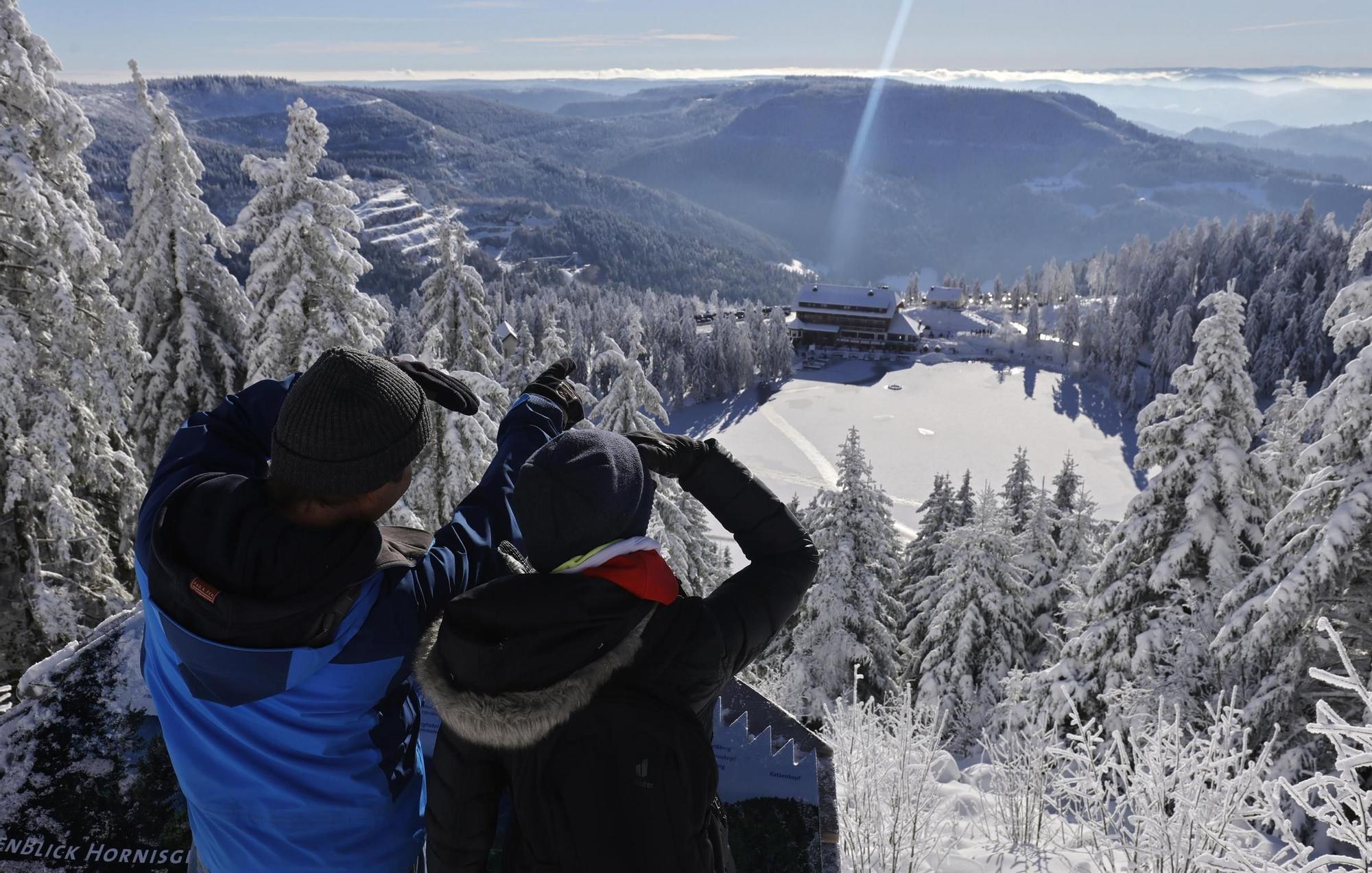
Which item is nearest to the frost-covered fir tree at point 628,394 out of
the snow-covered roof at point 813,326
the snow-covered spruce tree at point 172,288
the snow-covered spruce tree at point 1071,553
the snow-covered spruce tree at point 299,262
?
the snow-covered spruce tree at point 299,262

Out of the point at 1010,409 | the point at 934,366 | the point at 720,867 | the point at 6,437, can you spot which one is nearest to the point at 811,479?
the point at 1010,409

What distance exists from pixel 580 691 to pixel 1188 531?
1519 cm

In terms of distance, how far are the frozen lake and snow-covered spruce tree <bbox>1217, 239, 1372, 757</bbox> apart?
39.0m

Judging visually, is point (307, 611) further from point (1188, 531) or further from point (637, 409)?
point (1188, 531)

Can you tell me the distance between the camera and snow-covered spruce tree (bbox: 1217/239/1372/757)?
9.99 m

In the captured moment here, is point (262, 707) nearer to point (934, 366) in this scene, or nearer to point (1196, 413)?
point (1196, 413)

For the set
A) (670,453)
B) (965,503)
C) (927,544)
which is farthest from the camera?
(965,503)

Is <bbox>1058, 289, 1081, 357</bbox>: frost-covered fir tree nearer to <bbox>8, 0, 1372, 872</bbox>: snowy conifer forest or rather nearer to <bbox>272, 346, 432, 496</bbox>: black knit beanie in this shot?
<bbox>8, 0, 1372, 872</bbox>: snowy conifer forest

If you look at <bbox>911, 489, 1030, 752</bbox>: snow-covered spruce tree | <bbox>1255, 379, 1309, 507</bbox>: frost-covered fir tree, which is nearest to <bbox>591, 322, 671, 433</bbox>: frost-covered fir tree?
<bbox>1255, 379, 1309, 507</bbox>: frost-covered fir tree

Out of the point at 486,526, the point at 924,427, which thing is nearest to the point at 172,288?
the point at 486,526

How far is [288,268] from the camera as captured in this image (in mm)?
12359

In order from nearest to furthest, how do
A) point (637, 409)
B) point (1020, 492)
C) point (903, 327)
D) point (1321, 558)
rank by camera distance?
1. point (1321, 558)
2. point (637, 409)
3. point (1020, 492)
4. point (903, 327)

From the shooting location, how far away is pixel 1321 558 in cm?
996

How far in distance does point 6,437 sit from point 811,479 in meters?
51.9
